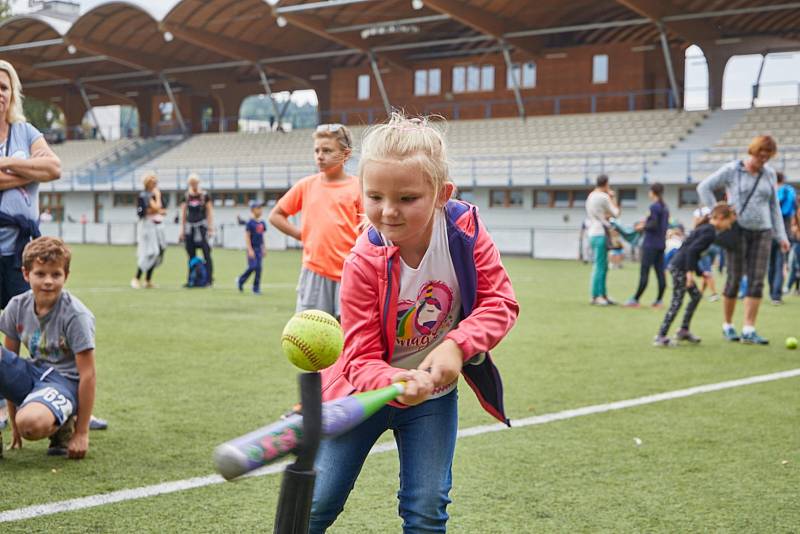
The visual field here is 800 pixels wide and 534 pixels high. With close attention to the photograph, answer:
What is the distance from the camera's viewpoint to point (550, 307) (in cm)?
1512

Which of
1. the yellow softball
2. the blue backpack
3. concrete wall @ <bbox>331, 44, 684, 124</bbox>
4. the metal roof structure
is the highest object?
the metal roof structure

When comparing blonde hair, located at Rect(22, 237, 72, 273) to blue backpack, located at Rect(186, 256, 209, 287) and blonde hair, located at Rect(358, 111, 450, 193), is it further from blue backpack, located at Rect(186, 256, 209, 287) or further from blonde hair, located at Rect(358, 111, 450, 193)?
blue backpack, located at Rect(186, 256, 209, 287)

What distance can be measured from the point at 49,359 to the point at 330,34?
38.2 meters

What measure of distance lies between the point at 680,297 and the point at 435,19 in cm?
3127

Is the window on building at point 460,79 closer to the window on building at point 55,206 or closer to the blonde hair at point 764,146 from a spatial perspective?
the window on building at point 55,206

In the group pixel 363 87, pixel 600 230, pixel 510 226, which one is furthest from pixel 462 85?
pixel 600 230

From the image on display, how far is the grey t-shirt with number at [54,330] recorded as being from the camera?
17.1ft

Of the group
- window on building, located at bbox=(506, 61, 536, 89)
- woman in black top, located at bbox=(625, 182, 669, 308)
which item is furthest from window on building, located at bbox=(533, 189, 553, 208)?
woman in black top, located at bbox=(625, 182, 669, 308)

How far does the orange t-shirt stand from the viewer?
656 cm

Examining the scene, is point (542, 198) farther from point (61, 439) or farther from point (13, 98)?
point (61, 439)

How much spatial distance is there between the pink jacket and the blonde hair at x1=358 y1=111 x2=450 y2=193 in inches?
9.4

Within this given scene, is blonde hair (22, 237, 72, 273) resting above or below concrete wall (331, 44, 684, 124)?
below

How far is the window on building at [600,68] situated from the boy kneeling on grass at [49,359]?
130 feet

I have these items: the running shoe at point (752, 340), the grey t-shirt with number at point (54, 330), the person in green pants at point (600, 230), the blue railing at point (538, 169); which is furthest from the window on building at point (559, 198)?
the grey t-shirt with number at point (54, 330)
